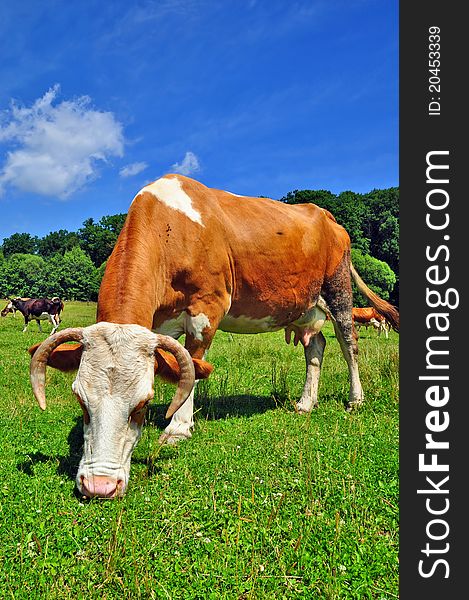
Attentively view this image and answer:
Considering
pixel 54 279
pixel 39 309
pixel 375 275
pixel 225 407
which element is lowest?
pixel 225 407

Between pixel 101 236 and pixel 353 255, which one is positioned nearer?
pixel 353 255

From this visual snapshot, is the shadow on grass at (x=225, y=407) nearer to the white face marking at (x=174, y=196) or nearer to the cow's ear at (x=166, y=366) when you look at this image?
the cow's ear at (x=166, y=366)

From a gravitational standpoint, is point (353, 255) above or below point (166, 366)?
above

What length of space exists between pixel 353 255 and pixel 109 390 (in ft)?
170

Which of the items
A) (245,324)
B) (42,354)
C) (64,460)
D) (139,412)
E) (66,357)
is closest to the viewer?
(139,412)

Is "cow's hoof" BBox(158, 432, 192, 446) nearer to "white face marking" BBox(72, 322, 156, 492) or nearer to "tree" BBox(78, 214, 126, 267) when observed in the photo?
"white face marking" BBox(72, 322, 156, 492)

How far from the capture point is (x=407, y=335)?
13.0 feet

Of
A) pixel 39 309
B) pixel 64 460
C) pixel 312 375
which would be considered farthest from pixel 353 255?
pixel 64 460

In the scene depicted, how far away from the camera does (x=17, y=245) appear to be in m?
135

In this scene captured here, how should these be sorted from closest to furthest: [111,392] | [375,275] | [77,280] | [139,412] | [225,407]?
1. [111,392]
2. [139,412]
3. [225,407]
4. [375,275]
5. [77,280]

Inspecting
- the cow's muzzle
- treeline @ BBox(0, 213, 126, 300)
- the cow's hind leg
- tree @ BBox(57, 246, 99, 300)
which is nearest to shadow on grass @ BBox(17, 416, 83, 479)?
the cow's muzzle

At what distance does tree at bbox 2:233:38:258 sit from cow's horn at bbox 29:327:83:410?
145 metres

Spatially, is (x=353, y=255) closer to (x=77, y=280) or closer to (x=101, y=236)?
(x=77, y=280)

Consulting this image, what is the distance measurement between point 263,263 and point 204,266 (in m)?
1.29
